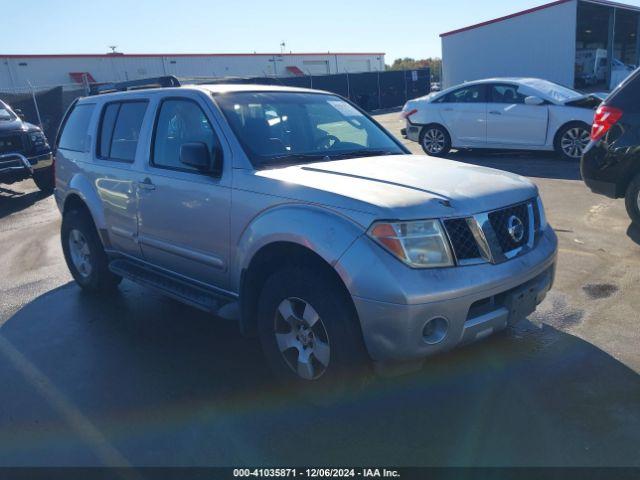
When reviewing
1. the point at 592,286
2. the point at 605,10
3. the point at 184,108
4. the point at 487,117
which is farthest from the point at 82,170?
the point at 605,10

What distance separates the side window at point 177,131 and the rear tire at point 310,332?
1243mm

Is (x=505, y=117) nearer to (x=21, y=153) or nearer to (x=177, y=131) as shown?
(x=177, y=131)

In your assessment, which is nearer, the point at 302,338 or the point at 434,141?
the point at 302,338

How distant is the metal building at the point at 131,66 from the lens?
31.0 m

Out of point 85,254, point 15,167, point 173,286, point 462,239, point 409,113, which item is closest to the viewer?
point 462,239

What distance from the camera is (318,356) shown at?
304 centimetres

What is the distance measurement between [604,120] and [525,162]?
15.9ft

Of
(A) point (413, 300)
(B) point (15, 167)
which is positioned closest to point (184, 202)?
(A) point (413, 300)

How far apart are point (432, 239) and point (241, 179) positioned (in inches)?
51.9

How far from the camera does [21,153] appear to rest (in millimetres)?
10391

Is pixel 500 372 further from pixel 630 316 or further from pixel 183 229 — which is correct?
pixel 183 229

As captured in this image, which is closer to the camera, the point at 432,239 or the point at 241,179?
the point at 432,239

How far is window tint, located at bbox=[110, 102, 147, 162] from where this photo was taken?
4.48 metres

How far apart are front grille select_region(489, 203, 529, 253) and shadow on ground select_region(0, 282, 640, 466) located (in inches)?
35.3
